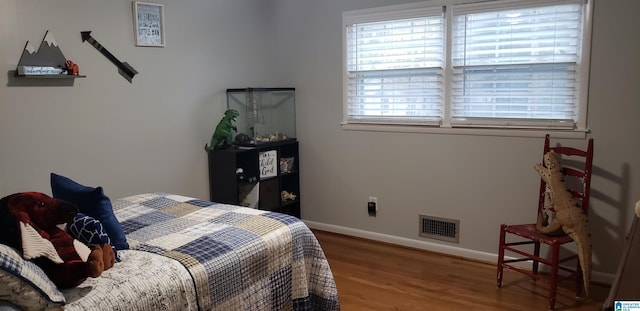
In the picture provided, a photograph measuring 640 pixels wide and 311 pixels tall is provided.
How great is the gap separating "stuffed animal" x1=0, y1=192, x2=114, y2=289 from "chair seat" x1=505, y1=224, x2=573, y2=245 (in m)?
2.36

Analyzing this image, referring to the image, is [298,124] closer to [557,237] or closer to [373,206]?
[373,206]

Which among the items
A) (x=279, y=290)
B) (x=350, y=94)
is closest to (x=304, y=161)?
(x=350, y=94)

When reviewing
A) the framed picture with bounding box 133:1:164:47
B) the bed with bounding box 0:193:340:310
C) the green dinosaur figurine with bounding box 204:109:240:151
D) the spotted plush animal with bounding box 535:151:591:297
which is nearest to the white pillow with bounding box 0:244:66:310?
the bed with bounding box 0:193:340:310

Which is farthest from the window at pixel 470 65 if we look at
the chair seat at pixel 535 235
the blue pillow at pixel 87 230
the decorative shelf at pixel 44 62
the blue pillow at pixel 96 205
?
the blue pillow at pixel 87 230

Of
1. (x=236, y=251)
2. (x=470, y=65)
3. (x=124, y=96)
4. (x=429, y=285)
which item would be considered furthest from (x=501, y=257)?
(x=124, y=96)

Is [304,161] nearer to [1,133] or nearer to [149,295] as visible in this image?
[1,133]

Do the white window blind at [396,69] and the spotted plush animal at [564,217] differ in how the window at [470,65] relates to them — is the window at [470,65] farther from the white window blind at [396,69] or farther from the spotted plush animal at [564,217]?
the spotted plush animal at [564,217]

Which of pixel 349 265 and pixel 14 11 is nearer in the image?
pixel 14 11

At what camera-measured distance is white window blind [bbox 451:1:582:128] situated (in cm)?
308

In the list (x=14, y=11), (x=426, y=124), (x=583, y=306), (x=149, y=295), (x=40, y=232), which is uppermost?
(x=14, y=11)

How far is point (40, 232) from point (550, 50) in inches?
121

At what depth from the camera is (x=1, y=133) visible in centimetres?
264

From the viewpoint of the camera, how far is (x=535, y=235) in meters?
2.90

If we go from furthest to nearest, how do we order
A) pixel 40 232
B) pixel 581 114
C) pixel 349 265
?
pixel 349 265 < pixel 581 114 < pixel 40 232
